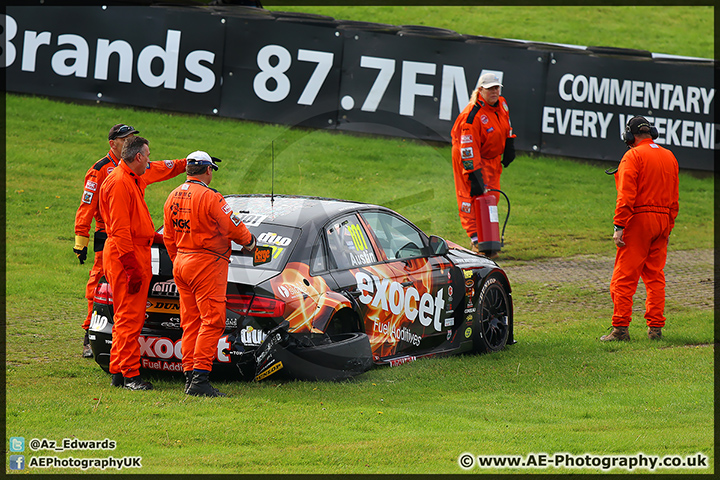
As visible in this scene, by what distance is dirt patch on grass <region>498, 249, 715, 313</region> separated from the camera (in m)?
11.9

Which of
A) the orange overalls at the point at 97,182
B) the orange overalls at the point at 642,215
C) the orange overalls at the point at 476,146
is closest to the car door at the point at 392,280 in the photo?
the orange overalls at the point at 97,182

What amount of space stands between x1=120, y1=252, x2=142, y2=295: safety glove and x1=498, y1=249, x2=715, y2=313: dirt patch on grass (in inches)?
230

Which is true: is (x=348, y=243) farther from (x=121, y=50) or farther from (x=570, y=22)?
(x=570, y=22)

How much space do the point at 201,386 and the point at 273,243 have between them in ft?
4.28

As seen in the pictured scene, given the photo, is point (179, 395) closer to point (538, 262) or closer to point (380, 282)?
point (380, 282)

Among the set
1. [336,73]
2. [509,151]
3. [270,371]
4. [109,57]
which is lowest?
[270,371]

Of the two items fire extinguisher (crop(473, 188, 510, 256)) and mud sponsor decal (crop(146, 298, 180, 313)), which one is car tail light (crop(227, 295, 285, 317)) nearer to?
mud sponsor decal (crop(146, 298, 180, 313))

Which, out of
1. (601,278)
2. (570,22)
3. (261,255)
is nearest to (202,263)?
(261,255)

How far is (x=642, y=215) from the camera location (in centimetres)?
958

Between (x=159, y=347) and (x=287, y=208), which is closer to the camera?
(x=159, y=347)

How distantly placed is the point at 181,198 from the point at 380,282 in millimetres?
1898

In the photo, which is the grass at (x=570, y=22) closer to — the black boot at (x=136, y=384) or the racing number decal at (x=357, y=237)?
the racing number decal at (x=357, y=237)

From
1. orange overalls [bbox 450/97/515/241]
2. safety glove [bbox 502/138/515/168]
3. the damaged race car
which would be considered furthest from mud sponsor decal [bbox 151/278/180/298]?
safety glove [bbox 502/138/515/168]

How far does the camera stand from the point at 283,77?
1805 centimetres
